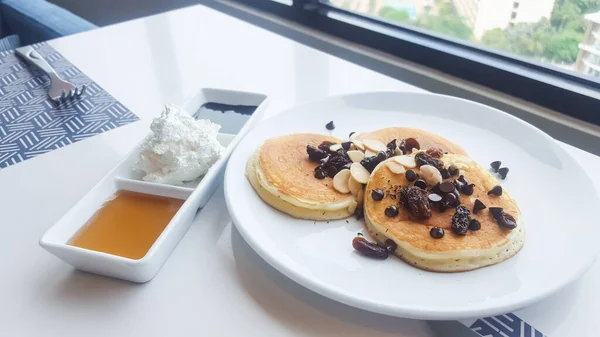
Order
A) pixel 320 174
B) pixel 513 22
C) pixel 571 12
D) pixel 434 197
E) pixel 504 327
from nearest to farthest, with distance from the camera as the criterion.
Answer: pixel 504 327
pixel 434 197
pixel 320 174
pixel 571 12
pixel 513 22

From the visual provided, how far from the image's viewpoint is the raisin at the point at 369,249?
2.47ft

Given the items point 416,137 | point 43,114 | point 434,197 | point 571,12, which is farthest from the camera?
point 571,12

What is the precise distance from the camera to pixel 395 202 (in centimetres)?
82

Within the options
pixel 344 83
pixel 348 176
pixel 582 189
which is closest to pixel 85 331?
pixel 348 176

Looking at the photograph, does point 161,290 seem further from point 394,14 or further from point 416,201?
point 394,14

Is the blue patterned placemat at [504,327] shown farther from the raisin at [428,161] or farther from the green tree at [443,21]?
the green tree at [443,21]

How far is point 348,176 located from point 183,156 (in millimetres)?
342

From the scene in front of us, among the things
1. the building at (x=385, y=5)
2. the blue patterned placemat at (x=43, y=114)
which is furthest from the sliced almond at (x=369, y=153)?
the building at (x=385, y=5)

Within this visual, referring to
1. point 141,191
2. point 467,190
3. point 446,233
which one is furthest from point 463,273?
point 141,191

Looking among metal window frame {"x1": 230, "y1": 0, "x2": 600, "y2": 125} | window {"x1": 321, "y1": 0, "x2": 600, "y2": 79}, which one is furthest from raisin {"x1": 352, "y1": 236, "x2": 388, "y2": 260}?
window {"x1": 321, "y1": 0, "x2": 600, "y2": 79}

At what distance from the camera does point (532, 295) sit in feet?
2.15

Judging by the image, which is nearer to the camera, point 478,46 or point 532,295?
point 532,295

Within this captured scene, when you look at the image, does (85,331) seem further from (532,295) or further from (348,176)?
(532,295)

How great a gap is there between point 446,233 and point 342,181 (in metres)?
0.23
